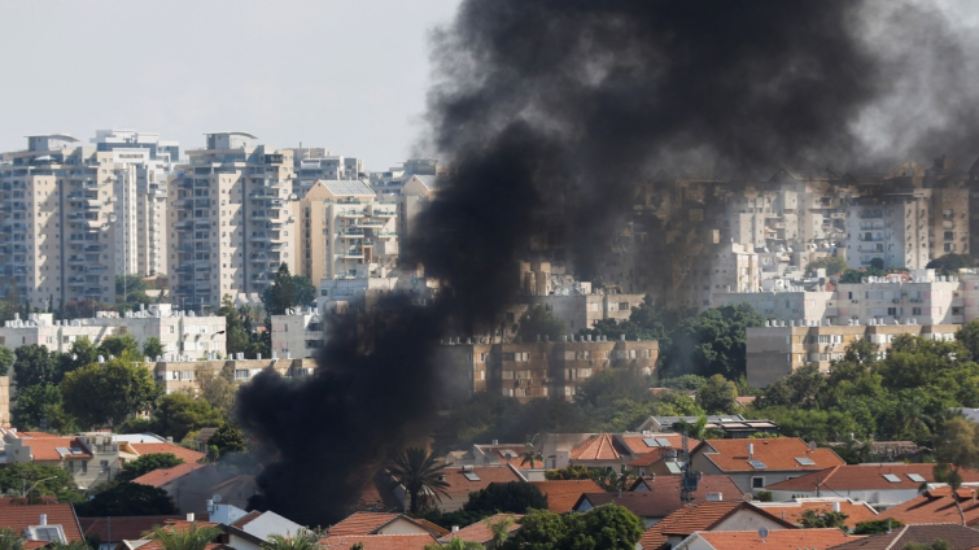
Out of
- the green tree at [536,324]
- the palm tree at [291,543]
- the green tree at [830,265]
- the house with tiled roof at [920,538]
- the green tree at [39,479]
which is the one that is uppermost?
the green tree at [830,265]

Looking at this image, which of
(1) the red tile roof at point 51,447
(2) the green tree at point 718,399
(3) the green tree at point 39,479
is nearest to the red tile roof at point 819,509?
(3) the green tree at point 39,479

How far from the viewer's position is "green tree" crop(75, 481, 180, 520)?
61.7m

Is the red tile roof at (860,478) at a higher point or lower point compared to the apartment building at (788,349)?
lower

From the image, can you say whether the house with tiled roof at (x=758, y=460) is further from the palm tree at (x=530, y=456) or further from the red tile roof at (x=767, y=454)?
the palm tree at (x=530, y=456)

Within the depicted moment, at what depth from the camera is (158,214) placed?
197875 mm

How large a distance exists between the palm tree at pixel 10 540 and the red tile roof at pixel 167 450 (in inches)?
1087

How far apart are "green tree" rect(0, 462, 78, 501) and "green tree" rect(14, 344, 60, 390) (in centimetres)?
3728

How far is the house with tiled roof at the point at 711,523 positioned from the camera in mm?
49562

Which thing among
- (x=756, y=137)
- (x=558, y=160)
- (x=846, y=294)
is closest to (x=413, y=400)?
(x=558, y=160)

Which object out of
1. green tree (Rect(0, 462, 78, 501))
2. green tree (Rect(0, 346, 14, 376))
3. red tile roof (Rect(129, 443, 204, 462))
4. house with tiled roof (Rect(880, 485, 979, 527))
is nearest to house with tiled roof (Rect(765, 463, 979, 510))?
house with tiled roof (Rect(880, 485, 979, 527))

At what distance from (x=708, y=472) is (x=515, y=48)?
497 inches

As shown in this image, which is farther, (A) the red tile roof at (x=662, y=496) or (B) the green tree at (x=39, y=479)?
(B) the green tree at (x=39, y=479)

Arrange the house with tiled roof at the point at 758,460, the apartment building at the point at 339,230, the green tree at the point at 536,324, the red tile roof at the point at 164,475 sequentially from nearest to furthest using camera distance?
the house with tiled roof at the point at 758,460
the red tile roof at the point at 164,475
the green tree at the point at 536,324
the apartment building at the point at 339,230

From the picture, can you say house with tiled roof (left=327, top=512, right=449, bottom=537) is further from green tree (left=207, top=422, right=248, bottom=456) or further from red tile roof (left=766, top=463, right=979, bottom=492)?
green tree (left=207, top=422, right=248, bottom=456)
